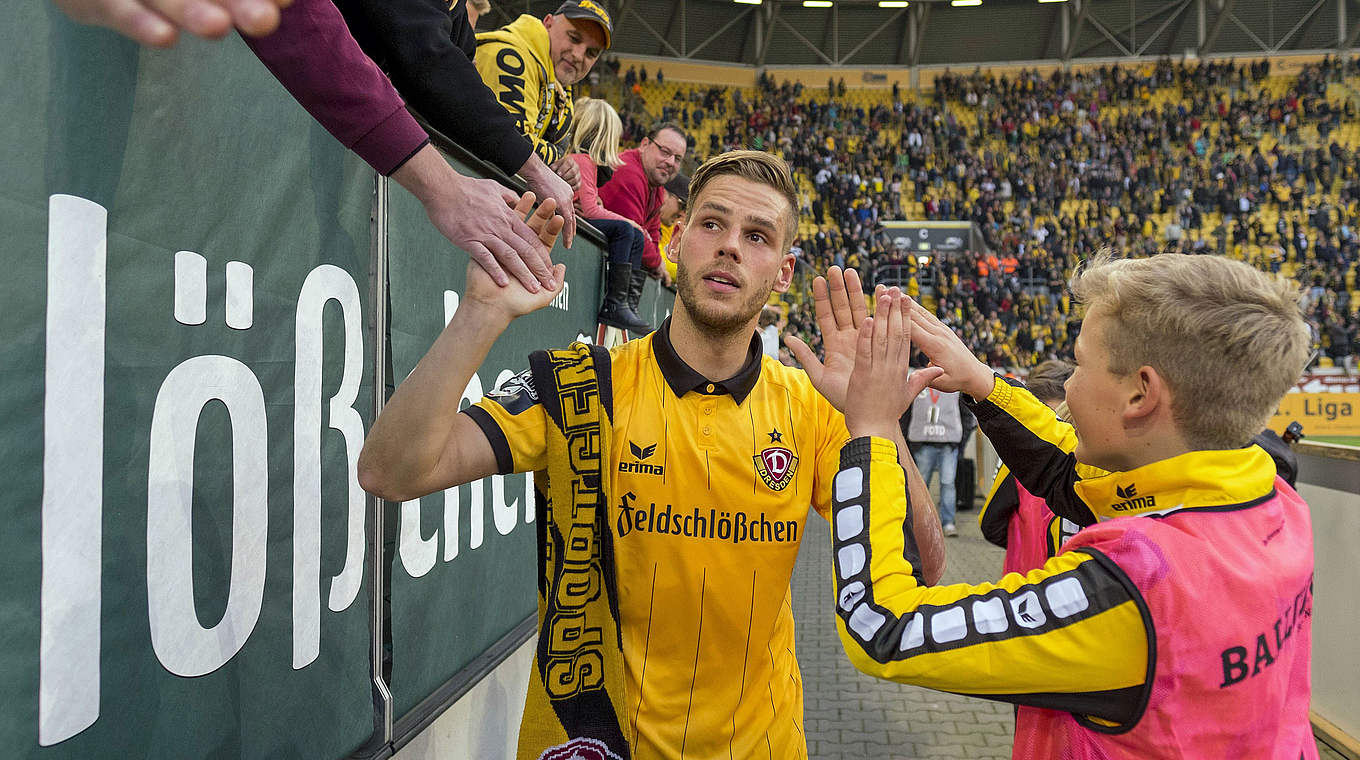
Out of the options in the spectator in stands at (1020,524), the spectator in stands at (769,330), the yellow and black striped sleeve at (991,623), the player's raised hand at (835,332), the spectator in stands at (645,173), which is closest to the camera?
the yellow and black striped sleeve at (991,623)

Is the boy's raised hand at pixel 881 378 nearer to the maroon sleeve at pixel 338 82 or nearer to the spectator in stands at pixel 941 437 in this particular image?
the maroon sleeve at pixel 338 82

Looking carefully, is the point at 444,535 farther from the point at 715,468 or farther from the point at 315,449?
the point at 715,468

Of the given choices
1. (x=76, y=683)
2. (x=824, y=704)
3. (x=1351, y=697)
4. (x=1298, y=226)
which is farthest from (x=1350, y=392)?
(x=76, y=683)

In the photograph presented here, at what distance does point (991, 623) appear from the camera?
4.34 ft

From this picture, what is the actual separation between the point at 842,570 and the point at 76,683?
3.86 ft

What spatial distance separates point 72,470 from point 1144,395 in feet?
5.58

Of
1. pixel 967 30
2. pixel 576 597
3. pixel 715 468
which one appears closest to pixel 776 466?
pixel 715 468

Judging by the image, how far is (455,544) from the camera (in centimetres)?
256

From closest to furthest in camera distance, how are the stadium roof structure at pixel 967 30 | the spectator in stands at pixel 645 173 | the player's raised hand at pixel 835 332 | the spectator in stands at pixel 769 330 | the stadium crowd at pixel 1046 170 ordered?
the player's raised hand at pixel 835 332 → the spectator in stands at pixel 645 173 → the spectator in stands at pixel 769 330 → the stadium crowd at pixel 1046 170 → the stadium roof structure at pixel 967 30

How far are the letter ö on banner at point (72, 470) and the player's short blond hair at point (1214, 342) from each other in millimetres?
1664

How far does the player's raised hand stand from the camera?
65.4 inches

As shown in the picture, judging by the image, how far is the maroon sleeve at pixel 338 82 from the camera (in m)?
1.23

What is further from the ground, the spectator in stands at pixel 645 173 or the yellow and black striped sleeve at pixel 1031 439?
the spectator in stands at pixel 645 173

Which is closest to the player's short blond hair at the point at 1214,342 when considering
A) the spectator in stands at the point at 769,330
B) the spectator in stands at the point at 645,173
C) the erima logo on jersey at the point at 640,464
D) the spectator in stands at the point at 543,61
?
the erima logo on jersey at the point at 640,464
